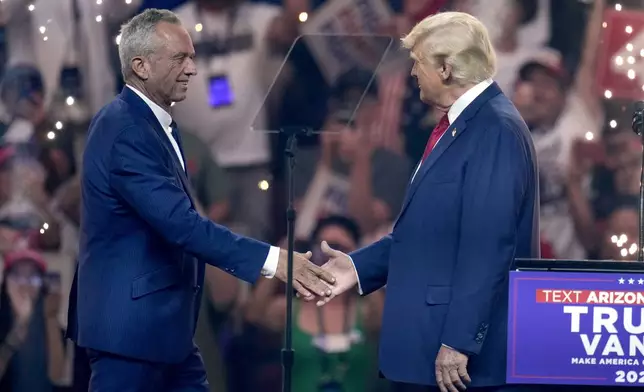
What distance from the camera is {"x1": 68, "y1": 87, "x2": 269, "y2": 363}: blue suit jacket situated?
3.49 m

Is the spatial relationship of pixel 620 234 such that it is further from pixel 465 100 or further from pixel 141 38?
pixel 141 38

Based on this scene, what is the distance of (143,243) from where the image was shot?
139 inches

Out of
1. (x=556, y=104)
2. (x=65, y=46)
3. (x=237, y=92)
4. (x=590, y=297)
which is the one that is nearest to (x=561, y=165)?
(x=556, y=104)

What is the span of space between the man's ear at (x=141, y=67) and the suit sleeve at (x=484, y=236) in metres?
1.18

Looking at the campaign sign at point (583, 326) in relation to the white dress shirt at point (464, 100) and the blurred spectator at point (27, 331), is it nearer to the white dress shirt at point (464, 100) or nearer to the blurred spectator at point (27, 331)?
the white dress shirt at point (464, 100)

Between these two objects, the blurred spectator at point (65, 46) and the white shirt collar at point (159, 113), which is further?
the blurred spectator at point (65, 46)

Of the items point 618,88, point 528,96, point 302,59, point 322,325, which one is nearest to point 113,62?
point 302,59

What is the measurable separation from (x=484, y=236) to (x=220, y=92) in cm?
255

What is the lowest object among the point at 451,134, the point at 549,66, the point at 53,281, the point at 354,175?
the point at 53,281

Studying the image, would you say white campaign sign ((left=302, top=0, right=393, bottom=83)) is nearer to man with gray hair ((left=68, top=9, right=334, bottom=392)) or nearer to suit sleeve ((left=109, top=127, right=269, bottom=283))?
man with gray hair ((left=68, top=9, right=334, bottom=392))

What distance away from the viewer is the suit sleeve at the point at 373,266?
376 cm

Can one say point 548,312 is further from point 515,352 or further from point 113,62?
point 113,62

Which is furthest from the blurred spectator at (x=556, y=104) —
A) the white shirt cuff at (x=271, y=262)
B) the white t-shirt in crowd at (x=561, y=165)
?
the white shirt cuff at (x=271, y=262)

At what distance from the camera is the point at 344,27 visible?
529 centimetres
